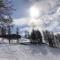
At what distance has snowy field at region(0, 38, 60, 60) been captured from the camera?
2.10m

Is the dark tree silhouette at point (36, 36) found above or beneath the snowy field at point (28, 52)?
above

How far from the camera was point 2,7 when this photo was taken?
2156 millimetres

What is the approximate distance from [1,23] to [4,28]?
0.29 feet

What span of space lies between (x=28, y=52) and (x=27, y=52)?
1cm

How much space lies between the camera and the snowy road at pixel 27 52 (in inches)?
82.5

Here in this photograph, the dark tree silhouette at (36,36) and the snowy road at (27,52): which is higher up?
the dark tree silhouette at (36,36)

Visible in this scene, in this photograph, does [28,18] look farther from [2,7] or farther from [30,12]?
[2,7]

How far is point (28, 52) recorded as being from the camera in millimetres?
2092

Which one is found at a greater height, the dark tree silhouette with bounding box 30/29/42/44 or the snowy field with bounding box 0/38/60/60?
the dark tree silhouette with bounding box 30/29/42/44

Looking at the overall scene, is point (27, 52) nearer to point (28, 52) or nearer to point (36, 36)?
point (28, 52)

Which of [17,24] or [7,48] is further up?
[17,24]

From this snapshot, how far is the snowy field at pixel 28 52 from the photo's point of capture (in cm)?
210

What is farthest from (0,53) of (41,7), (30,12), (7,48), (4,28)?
(41,7)

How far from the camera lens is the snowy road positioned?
2.10 meters
